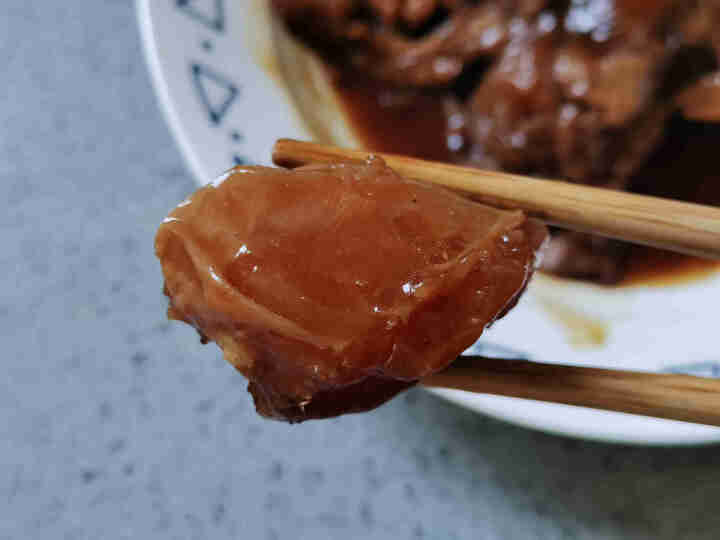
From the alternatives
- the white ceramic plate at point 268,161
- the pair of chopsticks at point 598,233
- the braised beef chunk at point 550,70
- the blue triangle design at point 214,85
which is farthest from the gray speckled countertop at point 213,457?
the pair of chopsticks at point 598,233

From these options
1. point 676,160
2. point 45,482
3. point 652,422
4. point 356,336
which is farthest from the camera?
point 676,160

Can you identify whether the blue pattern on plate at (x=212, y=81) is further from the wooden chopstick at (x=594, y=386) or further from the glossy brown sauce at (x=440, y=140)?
the wooden chopstick at (x=594, y=386)

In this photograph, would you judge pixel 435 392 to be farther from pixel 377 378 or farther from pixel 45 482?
pixel 45 482

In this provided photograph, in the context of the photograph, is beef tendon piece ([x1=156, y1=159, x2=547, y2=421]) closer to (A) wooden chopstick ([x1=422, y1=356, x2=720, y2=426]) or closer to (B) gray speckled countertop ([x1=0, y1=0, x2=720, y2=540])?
(A) wooden chopstick ([x1=422, y1=356, x2=720, y2=426])

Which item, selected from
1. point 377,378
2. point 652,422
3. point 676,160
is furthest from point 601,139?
point 377,378

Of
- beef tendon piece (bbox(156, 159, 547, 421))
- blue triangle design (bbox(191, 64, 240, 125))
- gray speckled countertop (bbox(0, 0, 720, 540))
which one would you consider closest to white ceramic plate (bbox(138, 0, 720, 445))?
blue triangle design (bbox(191, 64, 240, 125))
